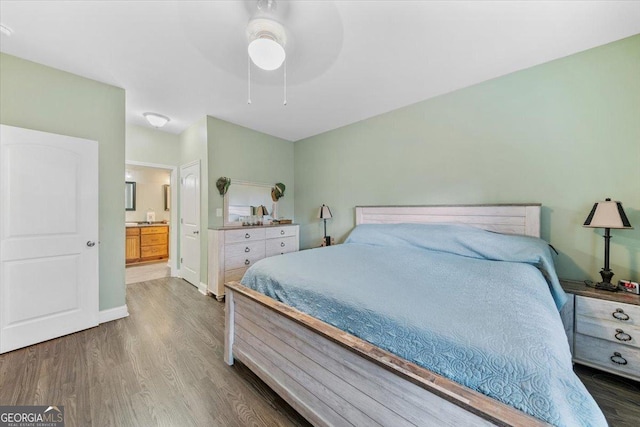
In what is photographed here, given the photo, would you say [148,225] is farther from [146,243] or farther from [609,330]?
[609,330]

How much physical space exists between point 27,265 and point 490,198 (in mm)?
4480

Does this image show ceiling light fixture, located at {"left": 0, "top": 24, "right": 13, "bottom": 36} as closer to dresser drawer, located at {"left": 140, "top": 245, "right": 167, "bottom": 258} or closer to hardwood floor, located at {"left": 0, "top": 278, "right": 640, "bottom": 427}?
hardwood floor, located at {"left": 0, "top": 278, "right": 640, "bottom": 427}

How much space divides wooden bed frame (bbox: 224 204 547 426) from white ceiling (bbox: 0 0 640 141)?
1.52m

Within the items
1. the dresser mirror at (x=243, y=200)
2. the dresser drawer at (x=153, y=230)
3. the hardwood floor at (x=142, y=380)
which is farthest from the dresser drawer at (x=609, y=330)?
the dresser drawer at (x=153, y=230)

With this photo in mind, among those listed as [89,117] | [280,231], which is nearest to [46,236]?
[89,117]

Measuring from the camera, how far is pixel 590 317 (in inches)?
68.4

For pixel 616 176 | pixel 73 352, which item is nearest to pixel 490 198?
pixel 616 176

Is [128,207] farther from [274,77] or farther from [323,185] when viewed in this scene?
[274,77]

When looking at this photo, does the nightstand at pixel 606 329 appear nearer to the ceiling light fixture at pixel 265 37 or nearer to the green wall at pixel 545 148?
the green wall at pixel 545 148

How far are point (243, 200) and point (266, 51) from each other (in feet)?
8.51

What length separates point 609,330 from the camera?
5.49 feet

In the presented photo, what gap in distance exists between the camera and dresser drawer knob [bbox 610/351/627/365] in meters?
1.63

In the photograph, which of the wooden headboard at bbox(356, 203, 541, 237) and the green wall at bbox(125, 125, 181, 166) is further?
the green wall at bbox(125, 125, 181, 166)

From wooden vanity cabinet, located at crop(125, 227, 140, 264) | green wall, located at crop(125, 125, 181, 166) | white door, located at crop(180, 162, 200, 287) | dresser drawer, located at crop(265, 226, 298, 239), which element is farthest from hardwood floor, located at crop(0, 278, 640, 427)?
wooden vanity cabinet, located at crop(125, 227, 140, 264)
